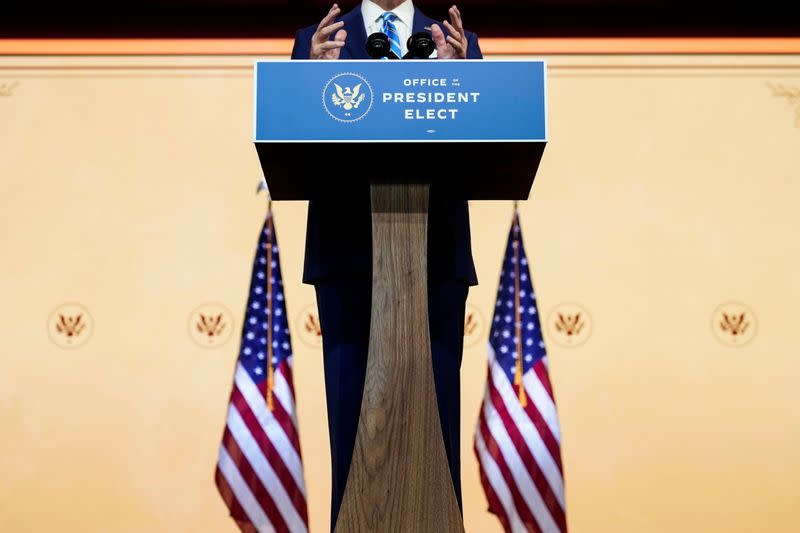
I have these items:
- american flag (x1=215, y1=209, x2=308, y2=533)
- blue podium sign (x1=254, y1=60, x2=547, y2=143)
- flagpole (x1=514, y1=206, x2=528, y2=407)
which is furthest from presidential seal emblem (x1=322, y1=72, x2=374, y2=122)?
flagpole (x1=514, y1=206, x2=528, y2=407)

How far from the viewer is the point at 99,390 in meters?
4.35

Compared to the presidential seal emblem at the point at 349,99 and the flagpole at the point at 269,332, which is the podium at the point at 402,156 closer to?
the presidential seal emblem at the point at 349,99

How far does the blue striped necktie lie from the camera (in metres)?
2.18

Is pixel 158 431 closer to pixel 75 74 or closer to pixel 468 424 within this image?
pixel 468 424

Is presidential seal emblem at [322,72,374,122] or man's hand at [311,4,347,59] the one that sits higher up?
man's hand at [311,4,347,59]

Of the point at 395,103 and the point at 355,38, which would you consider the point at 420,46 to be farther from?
the point at 355,38

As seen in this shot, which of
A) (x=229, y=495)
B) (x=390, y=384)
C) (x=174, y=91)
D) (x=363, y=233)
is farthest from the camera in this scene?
(x=174, y=91)

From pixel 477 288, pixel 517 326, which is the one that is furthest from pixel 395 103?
pixel 477 288

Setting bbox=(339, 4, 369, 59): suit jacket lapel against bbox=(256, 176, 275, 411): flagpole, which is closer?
bbox=(339, 4, 369, 59): suit jacket lapel

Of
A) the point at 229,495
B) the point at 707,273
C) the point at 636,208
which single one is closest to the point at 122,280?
the point at 229,495

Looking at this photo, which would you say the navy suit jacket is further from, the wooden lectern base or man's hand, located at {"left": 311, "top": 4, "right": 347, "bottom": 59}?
the wooden lectern base

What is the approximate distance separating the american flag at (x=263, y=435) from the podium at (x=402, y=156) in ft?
5.67

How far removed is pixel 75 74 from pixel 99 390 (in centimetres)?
161

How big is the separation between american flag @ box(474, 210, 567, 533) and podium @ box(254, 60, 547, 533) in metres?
1.78
